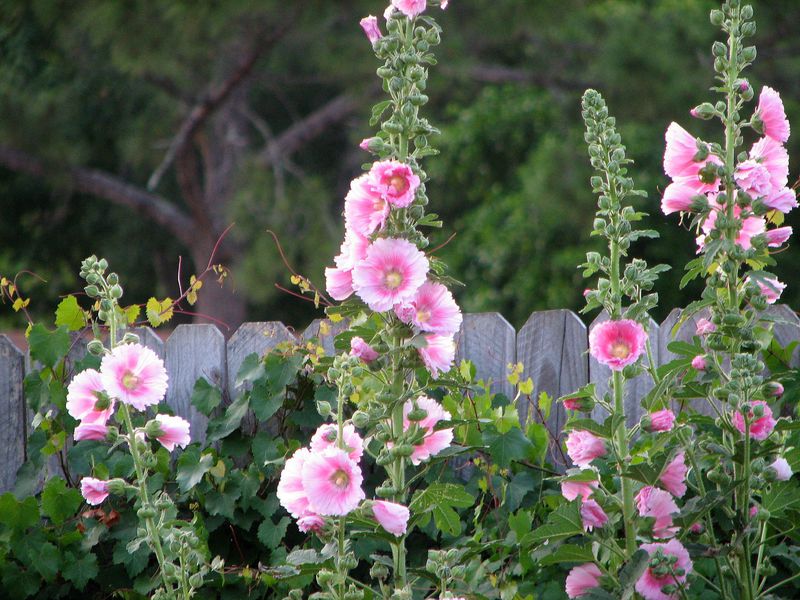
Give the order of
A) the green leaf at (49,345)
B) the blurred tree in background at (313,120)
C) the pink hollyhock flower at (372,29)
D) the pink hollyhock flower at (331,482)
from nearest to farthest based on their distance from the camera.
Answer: the pink hollyhock flower at (331,482) → the pink hollyhock flower at (372,29) → the green leaf at (49,345) → the blurred tree in background at (313,120)

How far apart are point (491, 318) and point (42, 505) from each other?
1273 millimetres

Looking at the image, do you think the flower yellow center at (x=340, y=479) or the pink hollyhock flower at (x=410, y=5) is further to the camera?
the pink hollyhock flower at (x=410, y=5)

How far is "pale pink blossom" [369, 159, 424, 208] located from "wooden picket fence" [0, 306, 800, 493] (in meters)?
1.22

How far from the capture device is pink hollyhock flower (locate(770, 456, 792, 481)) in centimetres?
171

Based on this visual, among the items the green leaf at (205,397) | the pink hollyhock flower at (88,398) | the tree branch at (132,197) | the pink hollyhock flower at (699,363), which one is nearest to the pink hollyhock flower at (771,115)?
the pink hollyhock flower at (699,363)

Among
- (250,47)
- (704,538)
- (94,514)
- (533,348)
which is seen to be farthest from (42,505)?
(250,47)

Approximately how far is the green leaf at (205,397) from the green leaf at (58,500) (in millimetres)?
388

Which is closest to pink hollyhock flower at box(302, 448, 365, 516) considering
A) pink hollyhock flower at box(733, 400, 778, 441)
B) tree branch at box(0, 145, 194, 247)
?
pink hollyhock flower at box(733, 400, 778, 441)

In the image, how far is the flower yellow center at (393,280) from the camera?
62.1 inches

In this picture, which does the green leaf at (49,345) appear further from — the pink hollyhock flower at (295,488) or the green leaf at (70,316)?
the pink hollyhock flower at (295,488)

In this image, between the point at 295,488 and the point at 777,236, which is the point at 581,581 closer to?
the point at 295,488

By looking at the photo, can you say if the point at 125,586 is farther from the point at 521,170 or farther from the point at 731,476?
the point at 521,170

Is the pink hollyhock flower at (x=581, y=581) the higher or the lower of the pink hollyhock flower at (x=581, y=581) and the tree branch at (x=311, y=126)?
the lower

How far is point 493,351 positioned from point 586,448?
3.78ft
